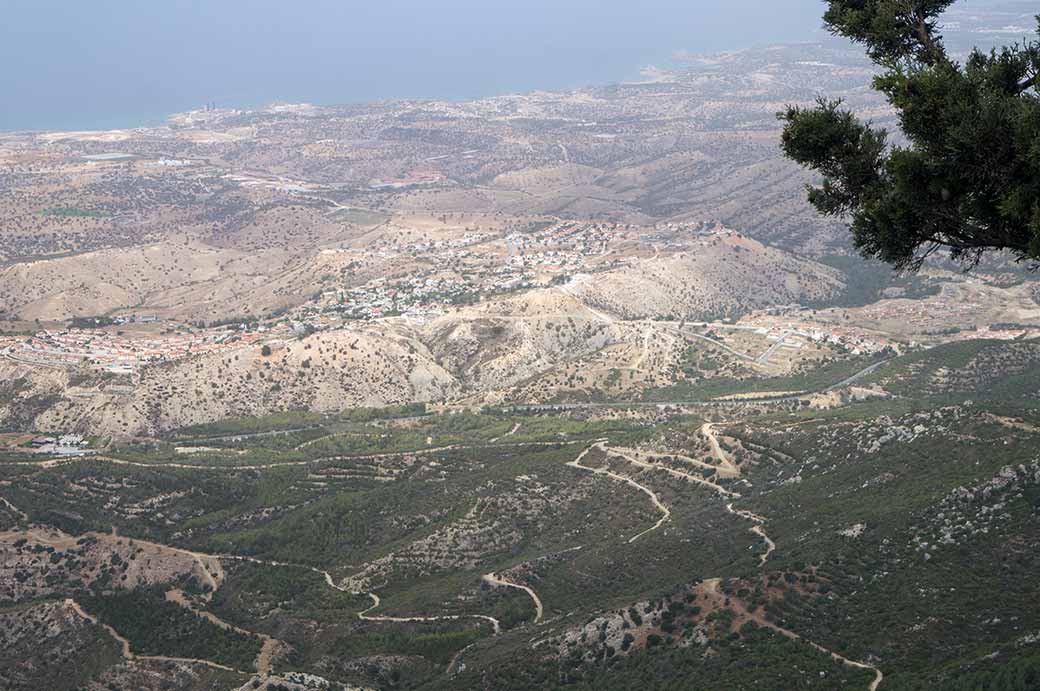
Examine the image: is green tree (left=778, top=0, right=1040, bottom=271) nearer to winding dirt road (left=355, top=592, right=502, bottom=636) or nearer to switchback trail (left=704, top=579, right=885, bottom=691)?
switchback trail (left=704, top=579, right=885, bottom=691)

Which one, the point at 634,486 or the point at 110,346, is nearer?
the point at 634,486

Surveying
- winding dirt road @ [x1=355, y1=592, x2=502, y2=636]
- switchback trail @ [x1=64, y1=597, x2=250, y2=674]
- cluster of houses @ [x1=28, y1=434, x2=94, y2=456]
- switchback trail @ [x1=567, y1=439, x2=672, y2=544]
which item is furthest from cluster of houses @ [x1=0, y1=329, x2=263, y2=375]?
winding dirt road @ [x1=355, y1=592, x2=502, y2=636]

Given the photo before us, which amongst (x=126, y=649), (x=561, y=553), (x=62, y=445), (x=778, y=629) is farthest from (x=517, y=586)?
(x=62, y=445)

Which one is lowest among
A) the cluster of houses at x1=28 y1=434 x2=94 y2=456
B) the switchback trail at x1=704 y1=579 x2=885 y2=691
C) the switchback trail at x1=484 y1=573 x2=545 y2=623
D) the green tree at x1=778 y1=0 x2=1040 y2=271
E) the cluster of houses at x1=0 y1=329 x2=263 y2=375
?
the switchback trail at x1=484 y1=573 x2=545 y2=623

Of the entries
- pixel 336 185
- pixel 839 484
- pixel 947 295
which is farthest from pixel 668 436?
pixel 336 185

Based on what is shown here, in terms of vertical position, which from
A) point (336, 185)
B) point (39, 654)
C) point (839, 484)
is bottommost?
point (39, 654)

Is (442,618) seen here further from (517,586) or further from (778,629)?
(778,629)

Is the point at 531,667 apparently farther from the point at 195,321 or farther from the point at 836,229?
the point at 836,229

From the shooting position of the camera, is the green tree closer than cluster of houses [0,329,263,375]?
Yes

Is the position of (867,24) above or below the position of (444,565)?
above
